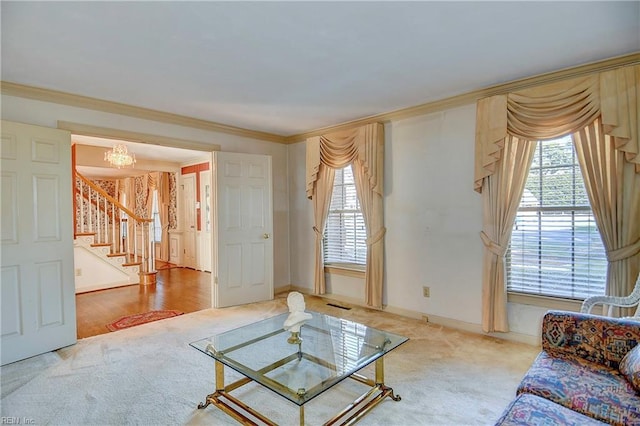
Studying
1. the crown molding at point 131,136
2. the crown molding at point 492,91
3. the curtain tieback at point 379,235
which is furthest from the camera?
the curtain tieback at point 379,235

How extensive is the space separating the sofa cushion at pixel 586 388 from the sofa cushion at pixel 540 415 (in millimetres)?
72

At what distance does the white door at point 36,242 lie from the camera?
113 inches

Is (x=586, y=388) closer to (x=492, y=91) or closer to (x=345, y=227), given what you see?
(x=492, y=91)

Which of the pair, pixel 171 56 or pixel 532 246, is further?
pixel 532 246

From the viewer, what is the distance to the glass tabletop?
6.10 ft

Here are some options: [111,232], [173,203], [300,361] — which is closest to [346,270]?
[300,361]

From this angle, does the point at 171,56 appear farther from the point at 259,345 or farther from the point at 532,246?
the point at 532,246

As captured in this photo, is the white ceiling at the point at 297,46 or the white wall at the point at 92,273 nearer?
the white ceiling at the point at 297,46

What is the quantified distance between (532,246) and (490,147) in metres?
1.01

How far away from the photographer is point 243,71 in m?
2.82

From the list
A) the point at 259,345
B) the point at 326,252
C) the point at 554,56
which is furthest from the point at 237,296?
the point at 554,56

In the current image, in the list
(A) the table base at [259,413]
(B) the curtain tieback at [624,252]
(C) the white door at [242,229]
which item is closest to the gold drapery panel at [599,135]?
(B) the curtain tieback at [624,252]

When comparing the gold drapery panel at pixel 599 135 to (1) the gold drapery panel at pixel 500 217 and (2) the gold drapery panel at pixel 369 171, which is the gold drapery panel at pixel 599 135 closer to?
(1) the gold drapery panel at pixel 500 217

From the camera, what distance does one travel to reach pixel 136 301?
485 centimetres
